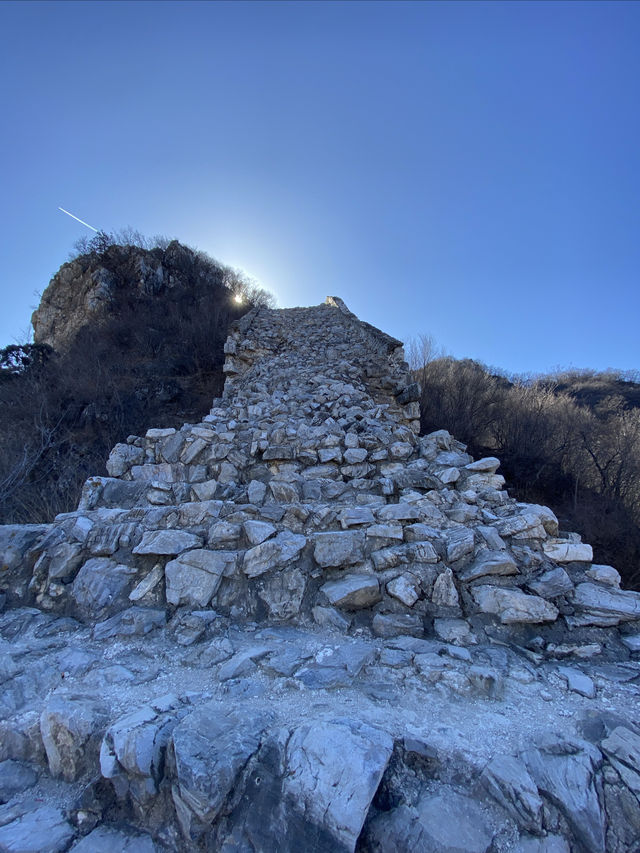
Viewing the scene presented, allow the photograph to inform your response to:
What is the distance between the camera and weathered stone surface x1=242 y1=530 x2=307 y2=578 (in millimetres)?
3158

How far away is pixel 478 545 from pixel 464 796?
1926 mm

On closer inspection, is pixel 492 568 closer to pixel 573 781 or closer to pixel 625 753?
pixel 625 753

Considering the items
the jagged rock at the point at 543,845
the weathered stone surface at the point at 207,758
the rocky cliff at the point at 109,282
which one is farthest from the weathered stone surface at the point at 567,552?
the rocky cliff at the point at 109,282

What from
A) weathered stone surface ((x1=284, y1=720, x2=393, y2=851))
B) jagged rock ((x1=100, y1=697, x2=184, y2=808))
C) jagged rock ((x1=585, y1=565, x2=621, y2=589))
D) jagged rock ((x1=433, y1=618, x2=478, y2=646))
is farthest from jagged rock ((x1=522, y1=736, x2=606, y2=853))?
jagged rock ((x1=100, y1=697, x2=184, y2=808))

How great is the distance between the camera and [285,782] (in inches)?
63.6

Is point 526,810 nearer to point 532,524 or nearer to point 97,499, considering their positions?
point 532,524

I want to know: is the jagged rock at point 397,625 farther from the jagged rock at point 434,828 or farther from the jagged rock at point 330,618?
the jagged rock at point 434,828

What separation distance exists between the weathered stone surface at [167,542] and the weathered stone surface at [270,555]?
552 millimetres

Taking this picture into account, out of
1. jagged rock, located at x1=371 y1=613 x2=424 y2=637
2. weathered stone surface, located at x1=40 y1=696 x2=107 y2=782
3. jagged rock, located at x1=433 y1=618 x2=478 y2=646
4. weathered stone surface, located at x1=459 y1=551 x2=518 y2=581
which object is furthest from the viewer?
weathered stone surface, located at x1=459 y1=551 x2=518 y2=581

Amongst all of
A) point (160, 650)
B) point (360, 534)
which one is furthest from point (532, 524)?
point (160, 650)

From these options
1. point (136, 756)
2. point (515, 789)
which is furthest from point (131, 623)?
point (515, 789)

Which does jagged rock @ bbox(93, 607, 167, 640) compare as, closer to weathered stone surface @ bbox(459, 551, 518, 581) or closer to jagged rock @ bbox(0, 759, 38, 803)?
jagged rock @ bbox(0, 759, 38, 803)

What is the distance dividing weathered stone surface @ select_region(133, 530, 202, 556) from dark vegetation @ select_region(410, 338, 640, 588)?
259 inches

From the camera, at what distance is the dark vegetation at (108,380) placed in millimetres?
7199
